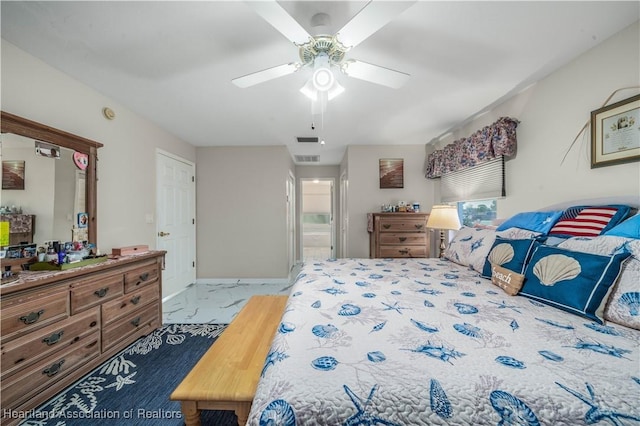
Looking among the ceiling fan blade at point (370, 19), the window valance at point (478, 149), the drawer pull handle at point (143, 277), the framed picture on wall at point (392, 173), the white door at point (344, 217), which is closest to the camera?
the ceiling fan blade at point (370, 19)

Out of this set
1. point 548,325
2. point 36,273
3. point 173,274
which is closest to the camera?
point 548,325

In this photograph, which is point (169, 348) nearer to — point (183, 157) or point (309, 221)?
point (183, 157)

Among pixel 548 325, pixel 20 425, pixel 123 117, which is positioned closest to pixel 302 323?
pixel 548 325

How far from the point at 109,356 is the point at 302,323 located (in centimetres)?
191

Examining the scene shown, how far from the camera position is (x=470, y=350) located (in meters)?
0.84

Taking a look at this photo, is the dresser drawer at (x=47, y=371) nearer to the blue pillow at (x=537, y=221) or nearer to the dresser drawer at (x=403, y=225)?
the dresser drawer at (x=403, y=225)

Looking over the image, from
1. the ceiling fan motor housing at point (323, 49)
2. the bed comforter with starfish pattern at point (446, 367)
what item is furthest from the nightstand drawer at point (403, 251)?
the ceiling fan motor housing at point (323, 49)

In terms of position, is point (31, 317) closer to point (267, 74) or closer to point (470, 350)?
point (267, 74)

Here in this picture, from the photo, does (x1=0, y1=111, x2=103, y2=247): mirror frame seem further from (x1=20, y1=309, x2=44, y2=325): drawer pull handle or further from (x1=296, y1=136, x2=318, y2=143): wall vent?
(x1=296, y1=136, x2=318, y2=143): wall vent

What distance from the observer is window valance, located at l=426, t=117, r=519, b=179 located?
91.3 inches

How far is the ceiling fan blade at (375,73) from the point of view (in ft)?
4.91

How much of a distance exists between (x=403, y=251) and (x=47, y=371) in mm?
3613

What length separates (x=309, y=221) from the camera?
341 inches

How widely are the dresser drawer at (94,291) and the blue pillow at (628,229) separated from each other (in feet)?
11.0
